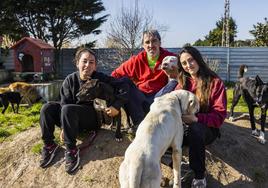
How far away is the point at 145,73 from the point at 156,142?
7.61 ft

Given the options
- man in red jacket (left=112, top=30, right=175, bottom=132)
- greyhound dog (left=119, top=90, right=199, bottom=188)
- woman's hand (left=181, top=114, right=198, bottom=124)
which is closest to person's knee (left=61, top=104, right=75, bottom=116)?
man in red jacket (left=112, top=30, right=175, bottom=132)

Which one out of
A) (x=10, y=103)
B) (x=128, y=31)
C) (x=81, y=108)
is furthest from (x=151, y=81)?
(x=128, y=31)

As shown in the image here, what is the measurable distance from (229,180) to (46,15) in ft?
51.8

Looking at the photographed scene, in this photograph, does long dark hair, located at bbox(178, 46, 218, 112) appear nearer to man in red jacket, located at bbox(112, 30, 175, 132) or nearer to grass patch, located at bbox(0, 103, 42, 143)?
man in red jacket, located at bbox(112, 30, 175, 132)

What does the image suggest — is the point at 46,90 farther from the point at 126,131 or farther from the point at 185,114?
the point at 185,114

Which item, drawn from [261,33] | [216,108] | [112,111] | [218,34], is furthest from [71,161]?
[218,34]

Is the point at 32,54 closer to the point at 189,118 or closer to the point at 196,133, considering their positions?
the point at 189,118

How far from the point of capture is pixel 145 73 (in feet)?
17.1

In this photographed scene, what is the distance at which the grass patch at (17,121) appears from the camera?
6016mm

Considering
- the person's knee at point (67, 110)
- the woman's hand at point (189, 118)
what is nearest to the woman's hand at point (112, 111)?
the person's knee at point (67, 110)

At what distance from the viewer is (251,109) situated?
19.4 feet

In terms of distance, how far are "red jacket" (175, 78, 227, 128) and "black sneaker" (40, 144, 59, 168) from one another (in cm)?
194

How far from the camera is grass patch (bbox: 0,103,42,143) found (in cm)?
602

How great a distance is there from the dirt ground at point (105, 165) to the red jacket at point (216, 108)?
0.77 meters
